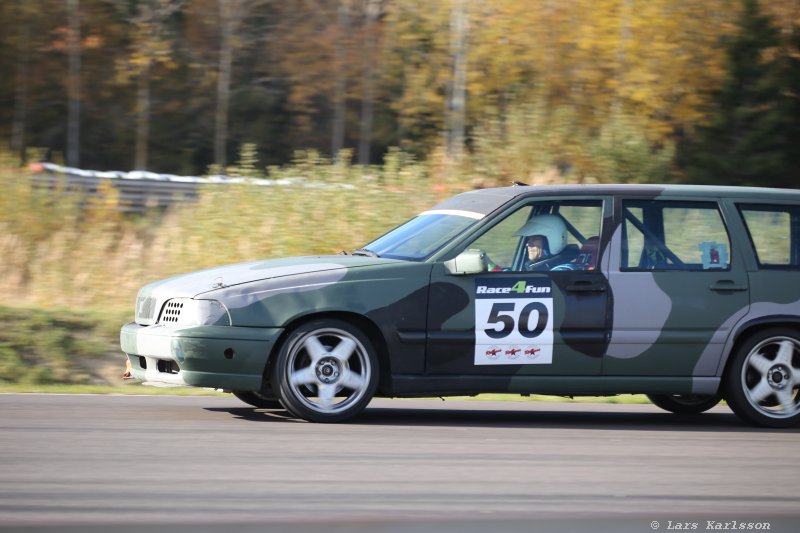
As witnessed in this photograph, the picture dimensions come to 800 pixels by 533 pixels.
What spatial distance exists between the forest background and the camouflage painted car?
12.6ft

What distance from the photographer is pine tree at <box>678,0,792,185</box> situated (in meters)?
32.0

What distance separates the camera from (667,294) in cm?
855

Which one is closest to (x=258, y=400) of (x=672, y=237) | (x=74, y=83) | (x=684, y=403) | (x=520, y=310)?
(x=520, y=310)

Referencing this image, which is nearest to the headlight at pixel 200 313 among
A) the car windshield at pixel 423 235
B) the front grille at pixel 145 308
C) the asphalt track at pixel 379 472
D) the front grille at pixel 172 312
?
the front grille at pixel 172 312

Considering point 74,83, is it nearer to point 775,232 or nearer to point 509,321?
point 775,232

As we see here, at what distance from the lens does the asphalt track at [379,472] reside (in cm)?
531

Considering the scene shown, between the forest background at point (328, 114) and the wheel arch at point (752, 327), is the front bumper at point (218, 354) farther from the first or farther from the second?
the forest background at point (328, 114)

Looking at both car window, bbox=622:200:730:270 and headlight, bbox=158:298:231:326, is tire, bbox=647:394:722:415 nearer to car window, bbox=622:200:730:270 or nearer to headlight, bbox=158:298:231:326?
car window, bbox=622:200:730:270

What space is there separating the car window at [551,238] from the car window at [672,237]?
0.25 metres

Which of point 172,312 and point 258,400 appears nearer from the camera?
point 172,312

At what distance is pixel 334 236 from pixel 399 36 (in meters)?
28.2

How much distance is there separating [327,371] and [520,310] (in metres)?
1.37

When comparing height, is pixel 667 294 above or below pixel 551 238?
below

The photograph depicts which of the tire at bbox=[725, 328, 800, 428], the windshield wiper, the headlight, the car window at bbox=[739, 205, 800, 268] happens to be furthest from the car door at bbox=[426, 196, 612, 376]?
the headlight
